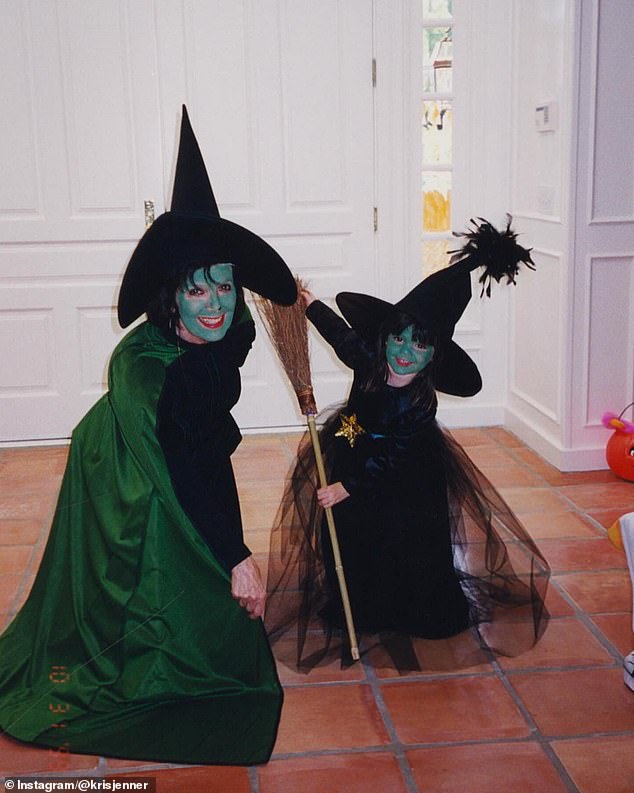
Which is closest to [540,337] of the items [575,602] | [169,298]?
[575,602]

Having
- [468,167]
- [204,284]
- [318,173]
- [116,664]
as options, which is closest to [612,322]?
[468,167]

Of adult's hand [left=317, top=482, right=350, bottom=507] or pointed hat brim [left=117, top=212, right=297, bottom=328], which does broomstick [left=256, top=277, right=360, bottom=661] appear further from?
pointed hat brim [left=117, top=212, right=297, bottom=328]

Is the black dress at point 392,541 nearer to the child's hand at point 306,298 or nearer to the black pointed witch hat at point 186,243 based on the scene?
the child's hand at point 306,298

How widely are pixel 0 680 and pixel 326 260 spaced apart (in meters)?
2.85

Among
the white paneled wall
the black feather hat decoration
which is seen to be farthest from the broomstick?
the white paneled wall

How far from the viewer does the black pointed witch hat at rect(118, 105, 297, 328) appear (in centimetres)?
223

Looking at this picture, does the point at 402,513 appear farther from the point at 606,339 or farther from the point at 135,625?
the point at 606,339

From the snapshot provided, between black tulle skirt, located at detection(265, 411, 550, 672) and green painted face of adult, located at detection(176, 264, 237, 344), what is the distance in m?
0.60

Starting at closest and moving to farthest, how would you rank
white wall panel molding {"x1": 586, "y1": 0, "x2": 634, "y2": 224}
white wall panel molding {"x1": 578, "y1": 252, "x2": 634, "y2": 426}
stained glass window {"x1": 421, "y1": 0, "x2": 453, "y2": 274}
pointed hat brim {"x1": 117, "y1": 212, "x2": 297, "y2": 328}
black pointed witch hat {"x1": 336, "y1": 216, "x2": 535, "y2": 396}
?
pointed hat brim {"x1": 117, "y1": 212, "x2": 297, "y2": 328}
black pointed witch hat {"x1": 336, "y1": 216, "x2": 535, "y2": 396}
white wall panel molding {"x1": 586, "y1": 0, "x2": 634, "y2": 224}
white wall panel molding {"x1": 578, "y1": 252, "x2": 634, "y2": 426}
stained glass window {"x1": 421, "y1": 0, "x2": 453, "y2": 274}

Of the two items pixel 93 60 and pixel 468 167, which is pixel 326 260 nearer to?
pixel 468 167

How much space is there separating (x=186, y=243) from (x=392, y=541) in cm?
99

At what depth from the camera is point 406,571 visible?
2.72 metres

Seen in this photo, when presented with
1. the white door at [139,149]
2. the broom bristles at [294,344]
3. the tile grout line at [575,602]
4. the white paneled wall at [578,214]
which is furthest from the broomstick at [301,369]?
the white door at [139,149]

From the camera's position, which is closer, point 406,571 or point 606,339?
point 406,571
